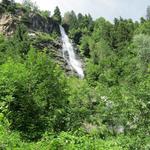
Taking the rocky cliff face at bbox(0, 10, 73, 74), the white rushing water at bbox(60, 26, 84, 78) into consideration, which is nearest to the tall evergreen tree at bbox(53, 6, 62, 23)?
the rocky cliff face at bbox(0, 10, 73, 74)

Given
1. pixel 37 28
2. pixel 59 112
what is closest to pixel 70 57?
pixel 37 28

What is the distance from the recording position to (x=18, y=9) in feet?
454

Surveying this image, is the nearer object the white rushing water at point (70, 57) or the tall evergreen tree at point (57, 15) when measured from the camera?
the white rushing water at point (70, 57)

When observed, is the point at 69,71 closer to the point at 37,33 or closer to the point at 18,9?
the point at 37,33

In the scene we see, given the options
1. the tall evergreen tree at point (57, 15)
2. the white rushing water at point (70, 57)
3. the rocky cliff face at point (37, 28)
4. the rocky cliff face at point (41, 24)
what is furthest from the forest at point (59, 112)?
the tall evergreen tree at point (57, 15)

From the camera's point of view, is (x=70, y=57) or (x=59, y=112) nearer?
(x=59, y=112)

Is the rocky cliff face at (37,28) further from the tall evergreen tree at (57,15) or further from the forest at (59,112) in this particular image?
the forest at (59,112)

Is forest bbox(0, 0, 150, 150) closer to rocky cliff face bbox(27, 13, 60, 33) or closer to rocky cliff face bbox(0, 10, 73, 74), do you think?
rocky cliff face bbox(0, 10, 73, 74)

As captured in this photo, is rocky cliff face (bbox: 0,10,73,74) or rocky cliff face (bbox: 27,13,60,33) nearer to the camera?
rocky cliff face (bbox: 0,10,73,74)

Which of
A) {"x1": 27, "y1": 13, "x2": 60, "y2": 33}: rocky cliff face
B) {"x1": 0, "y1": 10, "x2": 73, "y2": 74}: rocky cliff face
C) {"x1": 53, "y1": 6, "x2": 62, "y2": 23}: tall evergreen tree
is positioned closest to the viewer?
{"x1": 0, "y1": 10, "x2": 73, "y2": 74}: rocky cliff face

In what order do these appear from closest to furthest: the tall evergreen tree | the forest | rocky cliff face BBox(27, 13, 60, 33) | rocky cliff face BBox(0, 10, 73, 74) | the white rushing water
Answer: the forest, the white rushing water, rocky cliff face BBox(0, 10, 73, 74), rocky cliff face BBox(27, 13, 60, 33), the tall evergreen tree

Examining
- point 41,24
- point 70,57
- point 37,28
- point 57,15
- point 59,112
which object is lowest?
point 59,112

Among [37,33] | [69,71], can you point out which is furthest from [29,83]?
[37,33]

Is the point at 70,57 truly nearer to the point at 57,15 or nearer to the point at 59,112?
the point at 57,15
